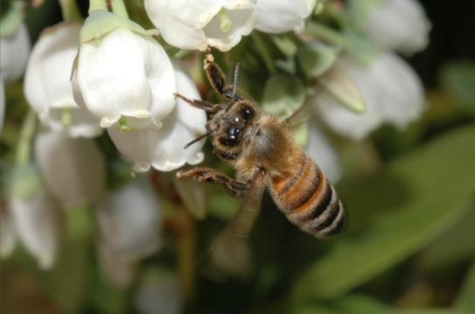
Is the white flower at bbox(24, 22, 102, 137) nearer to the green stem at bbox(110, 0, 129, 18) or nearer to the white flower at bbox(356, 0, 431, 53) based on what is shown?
the green stem at bbox(110, 0, 129, 18)

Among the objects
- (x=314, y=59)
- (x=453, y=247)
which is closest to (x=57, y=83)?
(x=314, y=59)

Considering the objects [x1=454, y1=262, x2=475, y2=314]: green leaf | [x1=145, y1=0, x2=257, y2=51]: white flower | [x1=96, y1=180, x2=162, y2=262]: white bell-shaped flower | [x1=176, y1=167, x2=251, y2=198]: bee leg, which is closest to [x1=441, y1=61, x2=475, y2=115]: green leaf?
[x1=454, y1=262, x2=475, y2=314]: green leaf

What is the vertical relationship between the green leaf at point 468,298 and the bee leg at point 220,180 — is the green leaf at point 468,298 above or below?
below

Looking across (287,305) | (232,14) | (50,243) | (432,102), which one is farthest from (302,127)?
(432,102)

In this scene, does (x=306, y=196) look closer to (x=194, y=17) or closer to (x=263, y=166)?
(x=263, y=166)

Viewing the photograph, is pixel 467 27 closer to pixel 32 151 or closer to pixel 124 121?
pixel 32 151

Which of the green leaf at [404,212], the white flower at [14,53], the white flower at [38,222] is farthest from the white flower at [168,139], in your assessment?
the green leaf at [404,212]

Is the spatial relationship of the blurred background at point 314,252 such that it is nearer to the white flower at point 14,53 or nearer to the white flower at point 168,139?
the white flower at point 14,53
